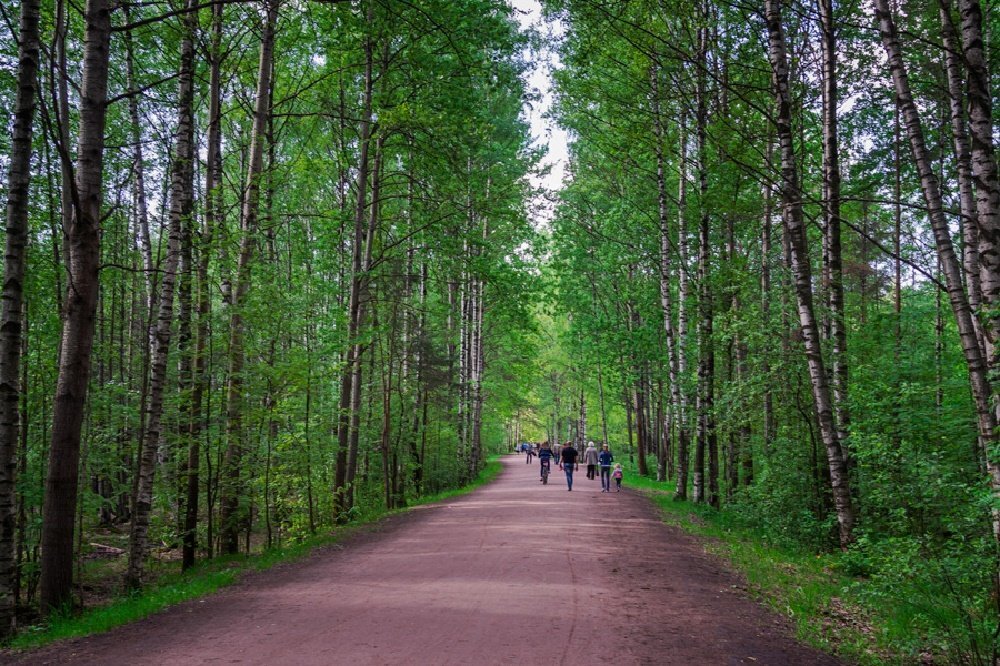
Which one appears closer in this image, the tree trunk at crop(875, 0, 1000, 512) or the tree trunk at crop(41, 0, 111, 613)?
the tree trunk at crop(875, 0, 1000, 512)

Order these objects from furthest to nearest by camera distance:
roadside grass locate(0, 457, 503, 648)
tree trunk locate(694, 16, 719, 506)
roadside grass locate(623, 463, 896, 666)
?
tree trunk locate(694, 16, 719, 506), roadside grass locate(0, 457, 503, 648), roadside grass locate(623, 463, 896, 666)

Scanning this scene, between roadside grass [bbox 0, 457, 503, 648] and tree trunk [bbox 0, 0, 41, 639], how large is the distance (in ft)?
2.11

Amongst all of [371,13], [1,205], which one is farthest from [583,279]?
[1,205]

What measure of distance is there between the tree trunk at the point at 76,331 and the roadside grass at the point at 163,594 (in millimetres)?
531

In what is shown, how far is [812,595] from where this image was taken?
7590mm

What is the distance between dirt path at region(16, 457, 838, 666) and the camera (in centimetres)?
528

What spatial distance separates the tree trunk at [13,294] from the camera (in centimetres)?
687

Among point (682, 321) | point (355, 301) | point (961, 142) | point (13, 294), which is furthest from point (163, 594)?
point (682, 321)

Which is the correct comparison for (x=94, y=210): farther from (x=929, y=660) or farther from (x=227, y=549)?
(x=929, y=660)

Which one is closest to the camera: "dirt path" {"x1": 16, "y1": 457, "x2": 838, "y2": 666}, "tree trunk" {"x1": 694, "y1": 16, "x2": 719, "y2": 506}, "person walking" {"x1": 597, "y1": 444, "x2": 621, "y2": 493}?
"dirt path" {"x1": 16, "y1": 457, "x2": 838, "y2": 666}

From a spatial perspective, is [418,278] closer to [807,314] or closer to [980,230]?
[807,314]

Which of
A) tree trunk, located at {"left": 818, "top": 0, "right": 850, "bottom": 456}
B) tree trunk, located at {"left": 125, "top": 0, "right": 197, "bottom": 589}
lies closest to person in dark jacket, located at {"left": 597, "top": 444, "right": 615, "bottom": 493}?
tree trunk, located at {"left": 818, "top": 0, "right": 850, "bottom": 456}

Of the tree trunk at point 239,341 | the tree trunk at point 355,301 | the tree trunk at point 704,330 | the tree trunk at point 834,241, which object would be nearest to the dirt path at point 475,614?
the tree trunk at point 239,341

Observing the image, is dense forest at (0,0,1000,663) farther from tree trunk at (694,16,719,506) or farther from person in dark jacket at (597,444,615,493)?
person in dark jacket at (597,444,615,493)
